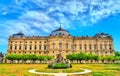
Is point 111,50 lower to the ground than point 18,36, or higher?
lower

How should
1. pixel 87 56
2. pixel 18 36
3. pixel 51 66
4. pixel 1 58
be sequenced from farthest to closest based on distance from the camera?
pixel 18 36
pixel 1 58
pixel 87 56
pixel 51 66

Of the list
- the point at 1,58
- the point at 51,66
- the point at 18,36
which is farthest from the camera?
the point at 18,36

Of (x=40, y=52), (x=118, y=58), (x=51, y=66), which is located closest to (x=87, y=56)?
(x=118, y=58)

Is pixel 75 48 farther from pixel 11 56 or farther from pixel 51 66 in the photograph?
pixel 51 66

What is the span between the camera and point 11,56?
73.4 m

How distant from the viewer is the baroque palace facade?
279 feet

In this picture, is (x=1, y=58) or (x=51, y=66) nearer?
(x=51, y=66)

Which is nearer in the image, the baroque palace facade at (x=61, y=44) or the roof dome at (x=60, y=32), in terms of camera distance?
the baroque palace facade at (x=61, y=44)

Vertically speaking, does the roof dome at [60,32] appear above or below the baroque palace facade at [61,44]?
above

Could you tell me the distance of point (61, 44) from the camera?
8519 cm

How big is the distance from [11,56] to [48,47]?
22542 millimetres

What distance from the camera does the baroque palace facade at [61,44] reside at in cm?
8519

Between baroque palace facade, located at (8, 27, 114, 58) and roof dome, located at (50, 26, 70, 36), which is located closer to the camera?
baroque palace facade, located at (8, 27, 114, 58)

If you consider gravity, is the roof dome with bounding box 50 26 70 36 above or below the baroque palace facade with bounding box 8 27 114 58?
above
